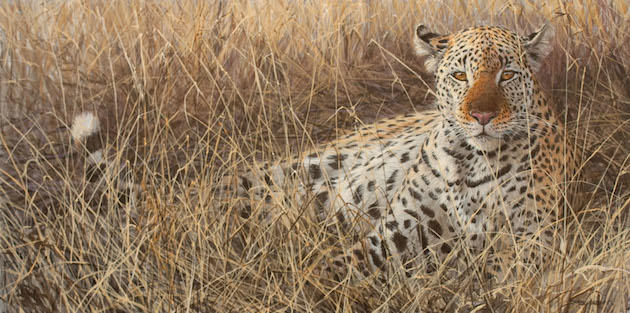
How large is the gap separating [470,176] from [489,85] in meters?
0.39

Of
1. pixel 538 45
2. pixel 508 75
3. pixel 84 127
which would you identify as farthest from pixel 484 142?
pixel 84 127

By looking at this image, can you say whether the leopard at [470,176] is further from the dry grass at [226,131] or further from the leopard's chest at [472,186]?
the dry grass at [226,131]

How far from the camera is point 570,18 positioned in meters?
4.21

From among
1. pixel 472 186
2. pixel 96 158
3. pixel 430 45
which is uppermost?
pixel 430 45

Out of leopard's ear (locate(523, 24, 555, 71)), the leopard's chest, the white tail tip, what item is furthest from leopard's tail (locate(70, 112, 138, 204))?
leopard's ear (locate(523, 24, 555, 71))

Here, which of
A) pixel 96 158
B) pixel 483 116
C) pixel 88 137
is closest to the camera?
pixel 483 116

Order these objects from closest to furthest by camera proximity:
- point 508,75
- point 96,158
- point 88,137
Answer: point 508,75, point 96,158, point 88,137

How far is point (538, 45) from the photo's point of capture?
12.1ft

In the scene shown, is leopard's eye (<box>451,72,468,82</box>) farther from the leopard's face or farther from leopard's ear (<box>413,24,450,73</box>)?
leopard's ear (<box>413,24,450,73</box>)

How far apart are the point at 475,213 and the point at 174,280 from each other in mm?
1187

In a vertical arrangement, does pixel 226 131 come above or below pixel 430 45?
below

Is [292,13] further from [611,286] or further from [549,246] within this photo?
[611,286]

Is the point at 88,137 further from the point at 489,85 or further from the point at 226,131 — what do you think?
the point at 489,85

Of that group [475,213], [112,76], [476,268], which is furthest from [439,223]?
[112,76]
